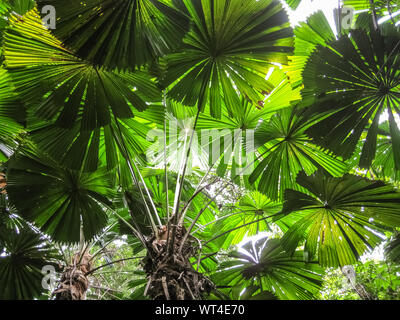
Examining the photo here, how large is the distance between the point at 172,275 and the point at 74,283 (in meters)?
1.41

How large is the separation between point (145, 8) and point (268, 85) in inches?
40.2

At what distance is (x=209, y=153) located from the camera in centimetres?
305

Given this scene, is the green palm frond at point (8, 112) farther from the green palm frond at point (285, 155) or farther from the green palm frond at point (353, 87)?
the green palm frond at point (353, 87)

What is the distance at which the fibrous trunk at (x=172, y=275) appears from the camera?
5.68 feet

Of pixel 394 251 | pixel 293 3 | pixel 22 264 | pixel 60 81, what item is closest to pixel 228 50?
pixel 60 81

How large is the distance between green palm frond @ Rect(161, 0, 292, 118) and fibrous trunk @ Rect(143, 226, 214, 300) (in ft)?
3.59

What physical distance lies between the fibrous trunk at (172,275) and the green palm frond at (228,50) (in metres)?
1.09


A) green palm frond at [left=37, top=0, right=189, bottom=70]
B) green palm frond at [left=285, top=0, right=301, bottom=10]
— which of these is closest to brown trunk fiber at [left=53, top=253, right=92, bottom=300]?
green palm frond at [left=37, top=0, right=189, bottom=70]

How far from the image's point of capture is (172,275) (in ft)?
5.88

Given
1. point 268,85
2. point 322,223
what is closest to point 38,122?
point 268,85

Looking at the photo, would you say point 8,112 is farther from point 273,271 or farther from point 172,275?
point 273,271

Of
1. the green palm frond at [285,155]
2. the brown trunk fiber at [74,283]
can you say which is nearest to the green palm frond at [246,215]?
the green palm frond at [285,155]
